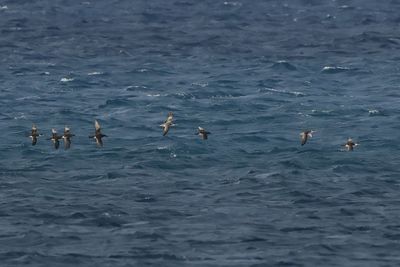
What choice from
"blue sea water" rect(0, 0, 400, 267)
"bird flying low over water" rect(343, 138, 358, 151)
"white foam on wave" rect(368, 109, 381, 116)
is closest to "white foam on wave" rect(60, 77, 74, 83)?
"blue sea water" rect(0, 0, 400, 267)

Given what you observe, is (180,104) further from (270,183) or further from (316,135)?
(270,183)

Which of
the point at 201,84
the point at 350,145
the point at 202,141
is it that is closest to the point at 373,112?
the point at 202,141

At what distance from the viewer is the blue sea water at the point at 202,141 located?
92.2 meters

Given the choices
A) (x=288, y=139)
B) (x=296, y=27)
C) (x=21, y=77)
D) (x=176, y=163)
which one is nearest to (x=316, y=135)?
(x=288, y=139)

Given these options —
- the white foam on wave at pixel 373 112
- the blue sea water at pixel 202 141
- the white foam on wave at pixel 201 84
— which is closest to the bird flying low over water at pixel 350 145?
the blue sea water at pixel 202 141

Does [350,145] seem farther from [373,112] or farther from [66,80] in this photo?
[66,80]

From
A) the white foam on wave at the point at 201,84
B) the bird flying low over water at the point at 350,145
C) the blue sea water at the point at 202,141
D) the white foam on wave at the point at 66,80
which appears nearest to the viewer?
the blue sea water at the point at 202,141

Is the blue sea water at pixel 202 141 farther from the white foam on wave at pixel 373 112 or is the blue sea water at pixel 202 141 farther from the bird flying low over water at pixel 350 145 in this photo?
the bird flying low over water at pixel 350 145

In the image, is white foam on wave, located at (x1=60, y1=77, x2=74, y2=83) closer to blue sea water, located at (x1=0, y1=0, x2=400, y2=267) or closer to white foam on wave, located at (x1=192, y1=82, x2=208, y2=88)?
blue sea water, located at (x1=0, y1=0, x2=400, y2=267)

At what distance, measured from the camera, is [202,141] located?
11731 cm

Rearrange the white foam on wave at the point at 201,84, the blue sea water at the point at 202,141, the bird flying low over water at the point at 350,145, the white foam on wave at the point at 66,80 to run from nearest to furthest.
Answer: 1. the blue sea water at the point at 202,141
2. the bird flying low over water at the point at 350,145
3. the white foam on wave at the point at 201,84
4. the white foam on wave at the point at 66,80

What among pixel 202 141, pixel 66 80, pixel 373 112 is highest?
pixel 66 80

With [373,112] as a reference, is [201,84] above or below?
above

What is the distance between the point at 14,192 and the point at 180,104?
111 feet
